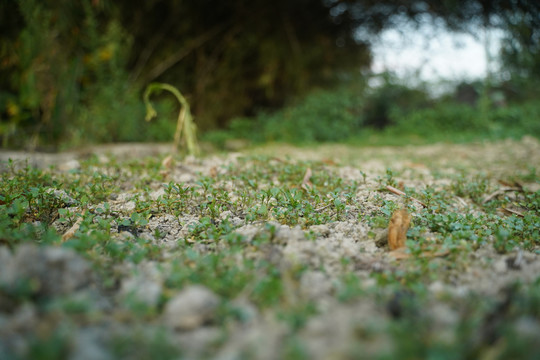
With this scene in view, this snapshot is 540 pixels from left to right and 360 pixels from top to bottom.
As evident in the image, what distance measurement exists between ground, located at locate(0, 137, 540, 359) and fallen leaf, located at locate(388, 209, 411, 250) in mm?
36

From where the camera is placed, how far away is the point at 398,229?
4.91 ft

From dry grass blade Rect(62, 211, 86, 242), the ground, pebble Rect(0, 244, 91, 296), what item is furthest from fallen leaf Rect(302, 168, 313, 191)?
pebble Rect(0, 244, 91, 296)

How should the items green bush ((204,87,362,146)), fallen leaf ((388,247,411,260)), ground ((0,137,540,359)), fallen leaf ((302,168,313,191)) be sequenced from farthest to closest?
1. green bush ((204,87,362,146))
2. fallen leaf ((302,168,313,191))
3. fallen leaf ((388,247,411,260))
4. ground ((0,137,540,359))

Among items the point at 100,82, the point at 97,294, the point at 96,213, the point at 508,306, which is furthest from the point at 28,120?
the point at 508,306

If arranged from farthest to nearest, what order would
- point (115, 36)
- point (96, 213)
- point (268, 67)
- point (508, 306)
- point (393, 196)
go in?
point (268, 67), point (115, 36), point (393, 196), point (96, 213), point (508, 306)

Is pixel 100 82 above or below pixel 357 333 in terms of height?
above

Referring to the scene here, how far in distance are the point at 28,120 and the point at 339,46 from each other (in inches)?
208

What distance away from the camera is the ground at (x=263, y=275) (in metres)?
0.86

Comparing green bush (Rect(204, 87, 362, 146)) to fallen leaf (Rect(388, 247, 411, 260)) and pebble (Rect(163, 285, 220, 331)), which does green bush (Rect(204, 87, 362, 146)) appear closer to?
fallen leaf (Rect(388, 247, 411, 260))

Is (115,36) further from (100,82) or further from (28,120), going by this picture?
(28,120)

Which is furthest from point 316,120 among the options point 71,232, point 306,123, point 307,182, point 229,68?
point 71,232

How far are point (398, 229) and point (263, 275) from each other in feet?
2.09

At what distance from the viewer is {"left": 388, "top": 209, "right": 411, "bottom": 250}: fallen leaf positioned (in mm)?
1472

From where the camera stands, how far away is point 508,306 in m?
0.98
